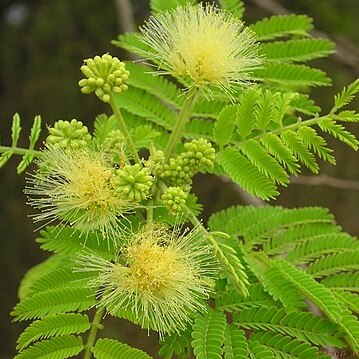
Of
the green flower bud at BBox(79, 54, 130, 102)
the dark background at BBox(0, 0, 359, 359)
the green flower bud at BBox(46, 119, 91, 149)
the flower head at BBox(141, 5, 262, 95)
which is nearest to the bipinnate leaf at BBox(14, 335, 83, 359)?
the green flower bud at BBox(46, 119, 91, 149)

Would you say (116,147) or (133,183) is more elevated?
(116,147)

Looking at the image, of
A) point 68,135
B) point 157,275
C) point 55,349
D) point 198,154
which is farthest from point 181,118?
point 55,349

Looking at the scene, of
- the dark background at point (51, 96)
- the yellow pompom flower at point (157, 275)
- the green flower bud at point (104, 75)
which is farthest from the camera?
the dark background at point (51, 96)

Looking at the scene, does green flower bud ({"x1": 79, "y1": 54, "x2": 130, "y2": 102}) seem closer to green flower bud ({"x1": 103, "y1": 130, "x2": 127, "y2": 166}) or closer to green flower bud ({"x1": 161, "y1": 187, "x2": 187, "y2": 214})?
green flower bud ({"x1": 103, "y1": 130, "x2": 127, "y2": 166})

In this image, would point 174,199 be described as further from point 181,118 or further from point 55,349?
point 55,349

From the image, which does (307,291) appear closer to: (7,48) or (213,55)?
(213,55)

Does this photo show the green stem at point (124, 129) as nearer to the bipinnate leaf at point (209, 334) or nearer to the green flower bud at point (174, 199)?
the green flower bud at point (174, 199)

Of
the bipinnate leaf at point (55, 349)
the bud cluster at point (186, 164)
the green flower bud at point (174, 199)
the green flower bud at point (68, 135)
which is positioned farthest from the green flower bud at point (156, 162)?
the bipinnate leaf at point (55, 349)
